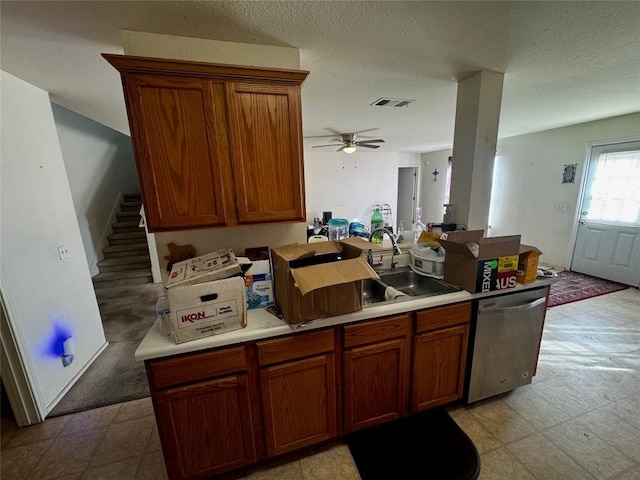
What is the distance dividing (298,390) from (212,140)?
A: 1.37 metres

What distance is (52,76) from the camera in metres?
1.88

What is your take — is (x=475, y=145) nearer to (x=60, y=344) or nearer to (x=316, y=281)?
(x=316, y=281)

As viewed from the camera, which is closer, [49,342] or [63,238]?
[49,342]

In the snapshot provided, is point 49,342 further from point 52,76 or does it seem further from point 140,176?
point 52,76

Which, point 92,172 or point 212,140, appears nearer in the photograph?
point 212,140

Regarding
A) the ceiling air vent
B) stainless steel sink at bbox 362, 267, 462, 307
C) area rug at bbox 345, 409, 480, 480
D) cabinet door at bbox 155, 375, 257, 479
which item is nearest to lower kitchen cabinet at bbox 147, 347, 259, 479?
cabinet door at bbox 155, 375, 257, 479

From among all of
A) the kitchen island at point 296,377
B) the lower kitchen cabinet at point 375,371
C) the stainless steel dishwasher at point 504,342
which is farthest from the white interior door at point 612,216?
the lower kitchen cabinet at point 375,371

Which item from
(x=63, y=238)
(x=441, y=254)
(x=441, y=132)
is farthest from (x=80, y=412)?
(x=441, y=132)

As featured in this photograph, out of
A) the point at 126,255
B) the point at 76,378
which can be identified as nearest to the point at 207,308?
the point at 76,378

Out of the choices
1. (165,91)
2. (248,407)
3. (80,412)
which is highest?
(165,91)

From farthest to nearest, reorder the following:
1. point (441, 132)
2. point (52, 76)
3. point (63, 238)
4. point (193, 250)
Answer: point (441, 132) → point (63, 238) → point (52, 76) → point (193, 250)

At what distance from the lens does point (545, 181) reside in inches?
175

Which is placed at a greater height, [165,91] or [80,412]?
[165,91]

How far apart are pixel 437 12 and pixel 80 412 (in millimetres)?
3325
